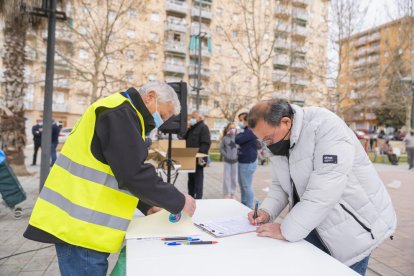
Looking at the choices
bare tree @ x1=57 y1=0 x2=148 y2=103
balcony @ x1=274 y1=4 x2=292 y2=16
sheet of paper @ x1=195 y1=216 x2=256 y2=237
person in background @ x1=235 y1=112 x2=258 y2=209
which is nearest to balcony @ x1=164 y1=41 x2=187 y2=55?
bare tree @ x1=57 y1=0 x2=148 y2=103

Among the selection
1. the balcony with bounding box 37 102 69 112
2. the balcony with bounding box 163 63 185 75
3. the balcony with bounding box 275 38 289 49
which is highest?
the balcony with bounding box 163 63 185 75

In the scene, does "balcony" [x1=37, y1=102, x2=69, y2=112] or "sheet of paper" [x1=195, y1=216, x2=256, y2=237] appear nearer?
"sheet of paper" [x1=195, y1=216, x2=256, y2=237]

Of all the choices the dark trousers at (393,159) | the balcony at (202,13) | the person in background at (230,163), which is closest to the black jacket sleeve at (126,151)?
the person in background at (230,163)

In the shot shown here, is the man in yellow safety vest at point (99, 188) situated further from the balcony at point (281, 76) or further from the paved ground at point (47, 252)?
the balcony at point (281, 76)

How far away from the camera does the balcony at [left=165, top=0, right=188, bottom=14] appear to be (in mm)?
37506

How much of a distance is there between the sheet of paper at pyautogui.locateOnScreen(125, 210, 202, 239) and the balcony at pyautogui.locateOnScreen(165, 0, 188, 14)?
38.9 meters

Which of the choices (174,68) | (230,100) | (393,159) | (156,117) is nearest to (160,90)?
(156,117)

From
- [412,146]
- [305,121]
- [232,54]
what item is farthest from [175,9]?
[305,121]

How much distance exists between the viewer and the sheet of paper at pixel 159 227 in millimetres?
1774

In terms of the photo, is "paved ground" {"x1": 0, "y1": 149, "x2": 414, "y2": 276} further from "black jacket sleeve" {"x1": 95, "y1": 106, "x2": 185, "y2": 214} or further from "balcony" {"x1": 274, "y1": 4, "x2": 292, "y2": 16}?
"balcony" {"x1": 274, "y1": 4, "x2": 292, "y2": 16}

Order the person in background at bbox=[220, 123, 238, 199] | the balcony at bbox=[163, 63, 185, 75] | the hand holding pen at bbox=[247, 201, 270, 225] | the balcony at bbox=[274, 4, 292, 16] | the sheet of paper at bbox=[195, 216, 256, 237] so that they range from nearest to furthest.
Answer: the sheet of paper at bbox=[195, 216, 256, 237] < the hand holding pen at bbox=[247, 201, 270, 225] < the person in background at bbox=[220, 123, 238, 199] < the balcony at bbox=[274, 4, 292, 16] < the balcony at bbox=[163, 63, 185, 75]

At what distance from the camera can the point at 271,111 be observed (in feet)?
5.75

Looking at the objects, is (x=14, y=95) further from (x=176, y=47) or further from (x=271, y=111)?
(x=176, y=47)

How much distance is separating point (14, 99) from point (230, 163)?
22.0 ft
